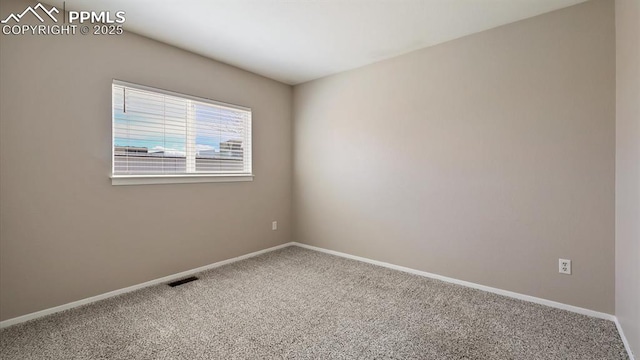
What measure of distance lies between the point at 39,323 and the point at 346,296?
7.75 ft

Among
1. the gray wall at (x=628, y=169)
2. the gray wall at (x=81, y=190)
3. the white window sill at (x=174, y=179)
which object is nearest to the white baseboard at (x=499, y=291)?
the gray wall at (x=628, y=169)

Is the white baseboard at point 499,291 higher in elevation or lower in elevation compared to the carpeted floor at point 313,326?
higher

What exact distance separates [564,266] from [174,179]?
144 inches

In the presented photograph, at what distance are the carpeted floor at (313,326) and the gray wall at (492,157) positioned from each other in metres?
0.39

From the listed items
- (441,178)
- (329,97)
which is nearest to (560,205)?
(441,178)

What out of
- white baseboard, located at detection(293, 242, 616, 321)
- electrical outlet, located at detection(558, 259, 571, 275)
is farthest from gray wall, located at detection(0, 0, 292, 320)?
electrical outlet, located at detection(558, 259, 571, 275)

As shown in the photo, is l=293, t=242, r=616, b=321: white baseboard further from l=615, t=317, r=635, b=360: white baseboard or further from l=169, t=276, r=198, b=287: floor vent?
l=169, t=276, r=198, b=287: floor vent

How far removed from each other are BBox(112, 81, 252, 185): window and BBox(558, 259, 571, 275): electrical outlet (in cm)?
329

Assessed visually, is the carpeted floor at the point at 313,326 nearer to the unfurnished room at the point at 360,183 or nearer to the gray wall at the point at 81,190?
the unfurnished room at the point at 360,183

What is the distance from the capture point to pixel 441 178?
292 cm

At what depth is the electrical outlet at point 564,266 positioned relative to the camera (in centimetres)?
227

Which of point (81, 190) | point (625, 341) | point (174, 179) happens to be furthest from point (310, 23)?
point (625, 341)

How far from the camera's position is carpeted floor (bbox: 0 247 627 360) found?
176 centimetres

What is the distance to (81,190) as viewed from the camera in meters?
2.36
